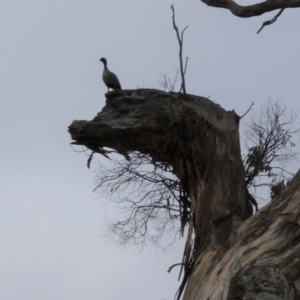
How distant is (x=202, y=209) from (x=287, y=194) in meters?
1.33

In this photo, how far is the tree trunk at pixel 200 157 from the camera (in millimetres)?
7418

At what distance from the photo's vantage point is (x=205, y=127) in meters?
8.65

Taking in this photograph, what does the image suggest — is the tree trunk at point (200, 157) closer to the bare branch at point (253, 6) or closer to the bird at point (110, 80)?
the bare branch at point (253, 6)

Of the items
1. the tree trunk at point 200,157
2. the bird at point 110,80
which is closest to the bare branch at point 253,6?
the tree trunk at point 200,157

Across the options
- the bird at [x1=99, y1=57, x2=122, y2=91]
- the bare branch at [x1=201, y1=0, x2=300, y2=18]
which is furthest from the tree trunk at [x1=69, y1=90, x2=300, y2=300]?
the bird at [x1=99, y1=57, x2=122, y2=91]

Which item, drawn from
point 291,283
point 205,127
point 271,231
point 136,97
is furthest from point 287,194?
point 136,97

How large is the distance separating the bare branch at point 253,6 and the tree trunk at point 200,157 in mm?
1415

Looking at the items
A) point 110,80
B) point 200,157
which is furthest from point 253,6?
point 110,80

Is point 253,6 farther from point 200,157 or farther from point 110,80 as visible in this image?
point 110,80

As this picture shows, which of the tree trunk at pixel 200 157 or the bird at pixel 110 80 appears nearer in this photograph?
the tree trunk at pixel 200 157

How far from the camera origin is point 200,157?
28.0 feet

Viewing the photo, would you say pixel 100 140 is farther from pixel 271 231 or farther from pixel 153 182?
pixel 271 231

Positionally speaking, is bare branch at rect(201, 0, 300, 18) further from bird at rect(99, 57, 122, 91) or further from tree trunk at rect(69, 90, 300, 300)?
bird at rect(99, 57, 122, 91)

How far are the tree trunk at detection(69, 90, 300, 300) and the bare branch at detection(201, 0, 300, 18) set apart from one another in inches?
55.7
